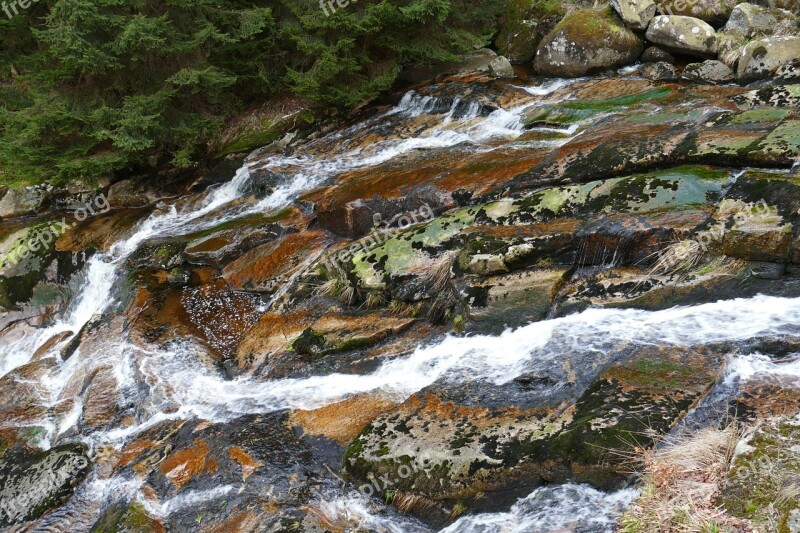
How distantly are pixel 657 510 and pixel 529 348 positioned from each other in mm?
3011

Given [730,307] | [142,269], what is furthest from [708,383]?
[142,269]

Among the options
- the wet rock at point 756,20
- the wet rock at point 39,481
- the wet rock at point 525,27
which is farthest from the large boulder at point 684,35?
the wet rock at point 39,481

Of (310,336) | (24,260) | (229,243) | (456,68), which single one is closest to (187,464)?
(310,336)

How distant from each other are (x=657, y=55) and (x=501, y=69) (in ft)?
13.8

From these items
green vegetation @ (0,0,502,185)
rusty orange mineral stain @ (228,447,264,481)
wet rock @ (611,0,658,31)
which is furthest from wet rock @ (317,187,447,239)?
wet rock @ (611,0,658,31)

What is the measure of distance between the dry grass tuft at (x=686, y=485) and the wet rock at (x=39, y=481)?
23.0 ft

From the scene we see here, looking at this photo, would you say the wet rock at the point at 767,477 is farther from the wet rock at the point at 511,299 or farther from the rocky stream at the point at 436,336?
the wet rock at the point at 511,299

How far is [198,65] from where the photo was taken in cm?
1487

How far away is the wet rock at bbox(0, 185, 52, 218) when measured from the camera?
15.8 meters

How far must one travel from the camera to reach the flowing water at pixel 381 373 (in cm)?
562

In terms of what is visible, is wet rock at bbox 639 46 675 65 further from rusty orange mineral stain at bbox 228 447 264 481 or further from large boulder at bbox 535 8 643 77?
rusty orange mineral stain at bbox 228 447 264 481

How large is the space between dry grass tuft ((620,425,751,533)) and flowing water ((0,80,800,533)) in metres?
0.34

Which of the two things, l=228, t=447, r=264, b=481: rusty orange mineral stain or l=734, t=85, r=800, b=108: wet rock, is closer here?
l=228, t=447, r=264, b=481: rusty orange mineral stain

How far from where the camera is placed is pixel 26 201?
1584cm
